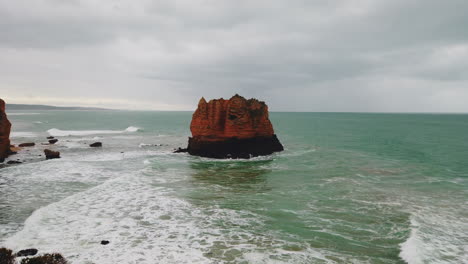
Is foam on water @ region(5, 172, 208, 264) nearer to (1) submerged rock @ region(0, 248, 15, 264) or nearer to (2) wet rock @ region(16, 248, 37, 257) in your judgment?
(2) wet rock @ region(16, 248, 37, 257)

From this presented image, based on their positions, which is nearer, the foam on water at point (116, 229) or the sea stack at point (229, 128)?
the foam on water at point (116, 229)

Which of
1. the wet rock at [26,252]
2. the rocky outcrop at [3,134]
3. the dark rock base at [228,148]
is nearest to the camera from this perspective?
the wet rock at [26,252]

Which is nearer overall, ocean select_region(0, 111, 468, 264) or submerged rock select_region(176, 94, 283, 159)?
ocean select_region(0, 111, 468, 264)

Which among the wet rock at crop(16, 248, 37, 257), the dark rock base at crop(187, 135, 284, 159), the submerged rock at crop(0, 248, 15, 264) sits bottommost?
the wet rock at crop(16, 248, 37, 257)

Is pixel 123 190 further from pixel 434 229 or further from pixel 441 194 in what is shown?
pixel 441 194

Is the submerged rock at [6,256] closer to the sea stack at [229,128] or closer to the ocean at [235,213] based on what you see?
the ocean at [235,213]

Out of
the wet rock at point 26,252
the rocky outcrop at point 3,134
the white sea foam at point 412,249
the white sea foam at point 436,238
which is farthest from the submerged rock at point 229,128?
the wet rock at point 26,252

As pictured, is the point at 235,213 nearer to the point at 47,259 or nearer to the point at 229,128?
the point at 47,259

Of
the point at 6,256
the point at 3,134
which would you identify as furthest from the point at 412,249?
the point at 3,134

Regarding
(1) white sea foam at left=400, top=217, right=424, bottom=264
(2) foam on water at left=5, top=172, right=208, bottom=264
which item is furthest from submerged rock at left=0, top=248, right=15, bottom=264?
(1) white sea foam at left=400, top=217, right=424, bottom=264

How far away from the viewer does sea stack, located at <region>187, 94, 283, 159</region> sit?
35281 mm

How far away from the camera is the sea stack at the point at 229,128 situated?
35281mm

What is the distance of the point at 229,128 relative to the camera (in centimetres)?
3541

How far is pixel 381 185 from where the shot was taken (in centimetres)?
2205
